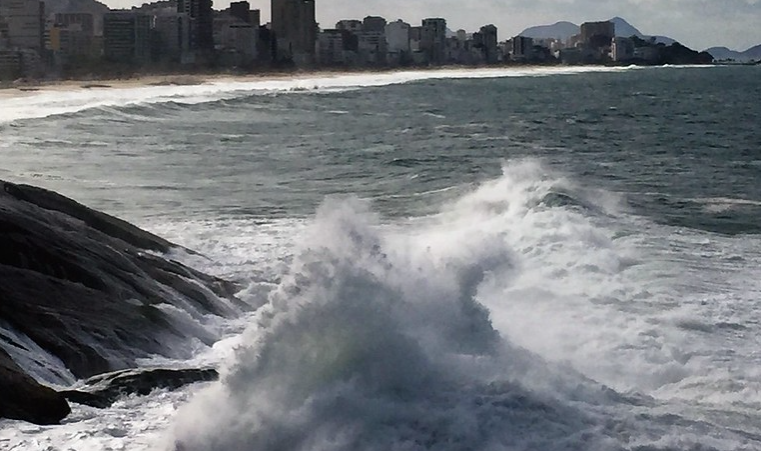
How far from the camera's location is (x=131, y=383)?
8453mm

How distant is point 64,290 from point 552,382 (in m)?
4.78

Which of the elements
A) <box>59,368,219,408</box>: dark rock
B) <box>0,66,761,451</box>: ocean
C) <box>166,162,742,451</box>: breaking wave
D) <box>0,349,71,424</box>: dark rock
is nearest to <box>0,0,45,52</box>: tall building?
<box>0,66,761,451</box>: ocean

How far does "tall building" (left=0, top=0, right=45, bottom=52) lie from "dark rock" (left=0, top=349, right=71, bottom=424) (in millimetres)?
98933

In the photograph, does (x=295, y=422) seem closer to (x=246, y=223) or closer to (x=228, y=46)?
(x=246, y=223)

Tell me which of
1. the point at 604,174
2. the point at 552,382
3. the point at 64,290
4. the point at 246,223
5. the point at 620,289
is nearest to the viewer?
the point at 552,382

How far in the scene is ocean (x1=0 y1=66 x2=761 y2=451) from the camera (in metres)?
7.29

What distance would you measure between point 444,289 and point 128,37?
353 ft

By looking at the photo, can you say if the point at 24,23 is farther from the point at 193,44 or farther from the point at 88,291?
the point at 88,291

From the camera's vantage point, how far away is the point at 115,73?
94938 mm

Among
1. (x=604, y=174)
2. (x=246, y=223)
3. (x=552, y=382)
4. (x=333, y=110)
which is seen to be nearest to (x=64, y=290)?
(x=552, y=382)

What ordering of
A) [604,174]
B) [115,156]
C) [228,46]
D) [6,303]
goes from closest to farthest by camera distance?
[6,303] → [604,174] → [115,156] → [228,46]

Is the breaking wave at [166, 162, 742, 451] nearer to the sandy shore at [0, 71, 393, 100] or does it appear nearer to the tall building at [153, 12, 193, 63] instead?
the sandy shore at [0, 71, 393, 100]

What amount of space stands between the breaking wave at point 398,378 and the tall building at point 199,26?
365 feet

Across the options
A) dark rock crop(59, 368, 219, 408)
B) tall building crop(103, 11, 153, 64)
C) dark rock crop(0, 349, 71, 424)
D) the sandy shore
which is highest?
tall building crop(103, 11, 153, 64)
